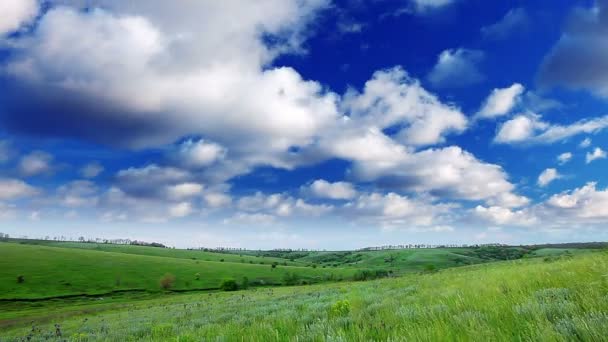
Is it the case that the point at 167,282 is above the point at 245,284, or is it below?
above

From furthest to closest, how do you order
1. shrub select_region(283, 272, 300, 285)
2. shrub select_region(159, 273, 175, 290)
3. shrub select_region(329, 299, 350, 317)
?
shrub select_region(283, 272, 300, 285), shrub select_region(159, 273, 175, 290), shrub select_region(329, 299, 350, 317)

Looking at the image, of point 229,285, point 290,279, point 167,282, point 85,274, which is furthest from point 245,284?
point 85,274

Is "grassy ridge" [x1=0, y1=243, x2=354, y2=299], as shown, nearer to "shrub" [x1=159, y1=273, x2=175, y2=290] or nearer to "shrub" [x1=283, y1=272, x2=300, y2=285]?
"shrub" [x1=159, y1=273, x2=175, y2=290]

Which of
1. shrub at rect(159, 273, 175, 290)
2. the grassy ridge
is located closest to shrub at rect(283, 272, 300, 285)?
the grassy ridge

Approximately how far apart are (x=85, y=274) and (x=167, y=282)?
38768 mm

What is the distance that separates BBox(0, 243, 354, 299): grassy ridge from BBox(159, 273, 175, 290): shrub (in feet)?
7.14

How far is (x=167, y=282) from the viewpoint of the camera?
159875 mm

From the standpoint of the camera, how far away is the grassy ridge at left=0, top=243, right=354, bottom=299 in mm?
137000

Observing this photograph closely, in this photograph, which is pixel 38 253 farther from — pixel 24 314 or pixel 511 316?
pixel 511 316

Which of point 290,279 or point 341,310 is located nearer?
point 341,310

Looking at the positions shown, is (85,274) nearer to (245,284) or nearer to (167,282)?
(167,282)

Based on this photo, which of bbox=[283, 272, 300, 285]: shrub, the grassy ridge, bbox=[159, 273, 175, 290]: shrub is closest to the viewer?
the grassy ridge

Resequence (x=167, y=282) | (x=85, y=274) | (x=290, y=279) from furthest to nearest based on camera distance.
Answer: (x=290, y=279)
(x=85, y=274)
(x=167, y=282)

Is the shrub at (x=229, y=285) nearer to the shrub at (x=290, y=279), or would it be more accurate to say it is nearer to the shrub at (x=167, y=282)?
the shrub at (x=167, y=282)
